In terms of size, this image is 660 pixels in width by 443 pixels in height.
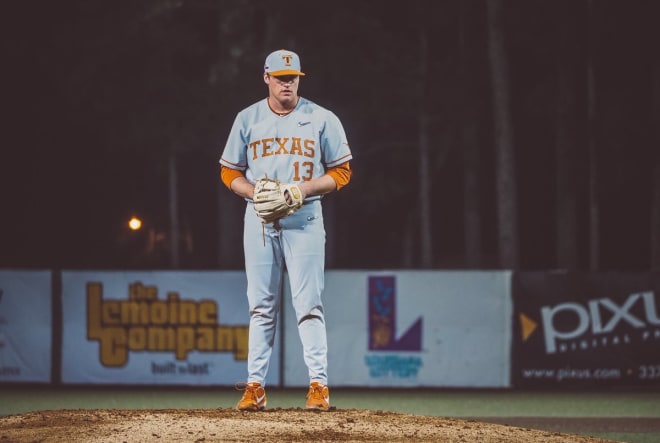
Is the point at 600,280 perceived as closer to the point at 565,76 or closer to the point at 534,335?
the point at 534,335

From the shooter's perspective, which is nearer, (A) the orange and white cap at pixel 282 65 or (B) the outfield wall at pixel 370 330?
(A) the orange and white cap at pixel 282 65

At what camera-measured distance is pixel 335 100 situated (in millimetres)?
40812

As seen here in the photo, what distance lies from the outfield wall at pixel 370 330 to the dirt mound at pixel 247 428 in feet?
25.2

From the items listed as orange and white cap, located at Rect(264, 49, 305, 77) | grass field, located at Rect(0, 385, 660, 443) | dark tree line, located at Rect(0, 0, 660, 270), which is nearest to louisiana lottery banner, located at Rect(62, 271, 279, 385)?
grass field, located at Rect(0, 385, 660, 443)

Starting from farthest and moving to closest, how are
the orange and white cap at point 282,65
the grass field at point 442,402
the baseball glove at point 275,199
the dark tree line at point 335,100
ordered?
the dark tree line at point 335,100, the grass field at point 442,402, the orange and white cap at point 282,65, the baseball glove at point 275,199

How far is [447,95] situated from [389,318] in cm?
2579

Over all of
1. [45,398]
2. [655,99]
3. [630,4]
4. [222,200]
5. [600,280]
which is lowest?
[45,398]

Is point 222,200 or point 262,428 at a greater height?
point 222,200

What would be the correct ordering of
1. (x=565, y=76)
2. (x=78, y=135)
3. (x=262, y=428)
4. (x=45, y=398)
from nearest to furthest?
(x=262, y=428) → (x=45, y=398) → (x=565, y=76) → (x=78, y=135)

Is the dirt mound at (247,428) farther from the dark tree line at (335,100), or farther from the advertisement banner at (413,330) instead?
the dark tree line at (335,100)

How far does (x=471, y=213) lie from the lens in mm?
42062

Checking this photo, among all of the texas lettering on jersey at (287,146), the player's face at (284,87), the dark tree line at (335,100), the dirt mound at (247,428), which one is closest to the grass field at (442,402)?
the dirt mound at (247,428)

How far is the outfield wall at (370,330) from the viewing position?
15766 millimetres

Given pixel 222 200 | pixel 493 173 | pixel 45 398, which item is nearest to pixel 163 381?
pixel 45 398
